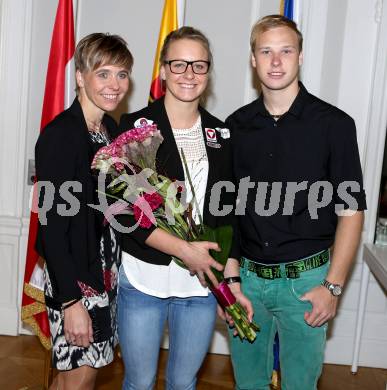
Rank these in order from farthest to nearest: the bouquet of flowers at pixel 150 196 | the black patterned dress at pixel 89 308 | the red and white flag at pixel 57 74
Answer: the red and white flag at pixel 57 74
the black patterned dress at pixel 89 308
the bouquet of flowers at pixel 150 196

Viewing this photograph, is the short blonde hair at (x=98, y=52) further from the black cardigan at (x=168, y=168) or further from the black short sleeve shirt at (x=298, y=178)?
the black short sleeve shirt at (x=298, y=178)

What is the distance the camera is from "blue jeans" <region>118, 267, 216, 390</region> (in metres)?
2.25

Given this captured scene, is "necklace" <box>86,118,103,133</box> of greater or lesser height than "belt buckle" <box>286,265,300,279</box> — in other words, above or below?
above

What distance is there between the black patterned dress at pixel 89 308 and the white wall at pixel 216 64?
1.73 metres

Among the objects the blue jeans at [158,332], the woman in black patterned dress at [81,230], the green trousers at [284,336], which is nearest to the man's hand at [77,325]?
the woman in black patterned dress at [81,230]

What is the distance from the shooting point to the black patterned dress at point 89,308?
2.21 m

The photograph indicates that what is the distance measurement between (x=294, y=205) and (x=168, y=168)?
529mm

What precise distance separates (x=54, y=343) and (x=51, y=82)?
1.77 metres

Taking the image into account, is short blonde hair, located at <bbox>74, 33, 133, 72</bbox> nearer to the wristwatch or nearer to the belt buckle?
the belt buckle

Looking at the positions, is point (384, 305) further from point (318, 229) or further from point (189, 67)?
point (189, 67)

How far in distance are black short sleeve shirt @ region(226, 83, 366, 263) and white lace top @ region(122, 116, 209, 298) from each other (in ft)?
0.71

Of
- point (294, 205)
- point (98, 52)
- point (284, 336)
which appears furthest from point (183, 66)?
point (284, 336)

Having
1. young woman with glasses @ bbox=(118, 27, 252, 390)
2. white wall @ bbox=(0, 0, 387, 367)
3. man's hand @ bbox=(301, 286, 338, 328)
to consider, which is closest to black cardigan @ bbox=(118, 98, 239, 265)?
young woman with glasses @ bbox=(118, 27, 252, 390)

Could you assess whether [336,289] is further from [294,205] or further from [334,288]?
[294,205]
